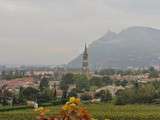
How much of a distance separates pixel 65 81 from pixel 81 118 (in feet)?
297

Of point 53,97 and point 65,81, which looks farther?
point 65,81

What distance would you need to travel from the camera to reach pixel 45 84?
87.9 meters

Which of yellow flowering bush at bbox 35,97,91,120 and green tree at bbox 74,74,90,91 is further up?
yellow flowering bush at bbox 35,97,91,120

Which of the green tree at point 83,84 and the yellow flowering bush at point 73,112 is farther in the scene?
the green tree at point 83,84

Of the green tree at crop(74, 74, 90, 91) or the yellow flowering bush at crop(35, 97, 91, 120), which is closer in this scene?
the yellow flowering bush at crop(35, 97, 91, 120)

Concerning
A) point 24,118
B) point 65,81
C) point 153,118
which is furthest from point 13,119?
point 65,81

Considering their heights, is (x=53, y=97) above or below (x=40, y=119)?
below

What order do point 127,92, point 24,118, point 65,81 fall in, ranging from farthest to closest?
point 65,81 → point 127,92 → point 24,118

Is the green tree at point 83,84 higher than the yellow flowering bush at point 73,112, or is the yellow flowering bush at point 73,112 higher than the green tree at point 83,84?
the yellow flowering bush at point 73,112

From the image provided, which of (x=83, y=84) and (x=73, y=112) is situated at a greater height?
(x=73, y=112)

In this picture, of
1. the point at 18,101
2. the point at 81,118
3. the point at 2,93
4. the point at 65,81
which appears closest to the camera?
the point at 81,118

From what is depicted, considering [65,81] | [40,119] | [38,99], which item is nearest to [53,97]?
[38,99]

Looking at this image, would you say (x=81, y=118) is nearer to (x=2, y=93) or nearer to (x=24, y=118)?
(x=24, y=118)

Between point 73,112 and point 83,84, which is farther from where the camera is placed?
point 83,84
